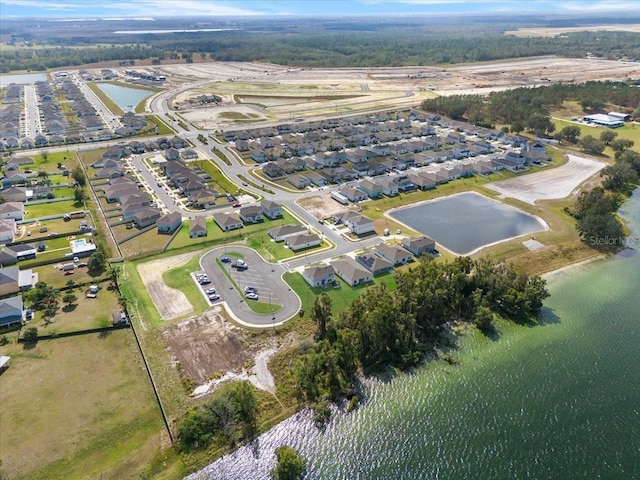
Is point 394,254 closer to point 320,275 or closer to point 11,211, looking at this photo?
point 320,275

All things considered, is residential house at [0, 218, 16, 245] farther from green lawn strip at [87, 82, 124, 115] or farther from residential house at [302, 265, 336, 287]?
green lawn strip at [87, 82, 124, 115]

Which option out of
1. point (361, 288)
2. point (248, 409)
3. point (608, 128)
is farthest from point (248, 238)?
point (608, 128)

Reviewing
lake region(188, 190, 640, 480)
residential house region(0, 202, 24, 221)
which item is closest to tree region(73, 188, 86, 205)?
residential house region(0, 202, 24, 221)

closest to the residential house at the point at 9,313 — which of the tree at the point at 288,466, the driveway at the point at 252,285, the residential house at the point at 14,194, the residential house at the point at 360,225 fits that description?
the driveway at the point at 252,285

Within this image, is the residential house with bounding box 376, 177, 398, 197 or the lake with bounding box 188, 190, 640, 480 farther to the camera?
the residential house with bounding box 376, 177, 398, 197

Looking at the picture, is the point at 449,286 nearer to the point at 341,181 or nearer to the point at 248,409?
the point at 248,409

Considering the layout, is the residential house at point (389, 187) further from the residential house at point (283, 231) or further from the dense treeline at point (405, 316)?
the dense treeline at point (405, 316)

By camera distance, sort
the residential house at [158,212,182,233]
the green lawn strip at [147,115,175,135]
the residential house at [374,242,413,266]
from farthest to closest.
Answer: the green lawn strip at [147,115,175,135]
the residential house at [158,212,182,233]
the residential house at [374,242,413,266]
